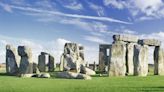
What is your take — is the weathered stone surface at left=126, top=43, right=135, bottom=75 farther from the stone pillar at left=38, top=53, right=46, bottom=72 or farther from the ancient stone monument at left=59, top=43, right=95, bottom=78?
the stone pillar at left=38, top=53, right=46, bottom=72

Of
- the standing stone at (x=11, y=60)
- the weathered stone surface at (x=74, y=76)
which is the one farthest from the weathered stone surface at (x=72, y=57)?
the weathered stone surface at (x=74, y=76)

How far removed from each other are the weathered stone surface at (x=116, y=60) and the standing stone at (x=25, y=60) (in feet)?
18.6

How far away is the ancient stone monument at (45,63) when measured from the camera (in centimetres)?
3806

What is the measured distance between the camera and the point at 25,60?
29.2m

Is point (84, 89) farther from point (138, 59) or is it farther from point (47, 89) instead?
point (138, 59)

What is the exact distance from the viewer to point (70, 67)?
33.2 metres

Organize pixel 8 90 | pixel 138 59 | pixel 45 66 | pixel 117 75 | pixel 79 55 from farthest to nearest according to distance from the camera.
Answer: pixel 79 55, pixel 45 66, pixel 138 59, pixel 117 75, pixel 8 90

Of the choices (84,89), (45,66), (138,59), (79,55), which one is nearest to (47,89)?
(84,89)

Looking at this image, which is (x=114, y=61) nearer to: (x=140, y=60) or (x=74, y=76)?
(x=140, y=60)

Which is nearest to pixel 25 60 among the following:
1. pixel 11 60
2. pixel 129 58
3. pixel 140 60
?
pixel 11 60

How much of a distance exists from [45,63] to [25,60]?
9568mm

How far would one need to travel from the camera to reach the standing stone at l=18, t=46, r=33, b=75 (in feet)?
95.3

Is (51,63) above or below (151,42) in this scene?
below

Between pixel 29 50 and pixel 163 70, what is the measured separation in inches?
448
